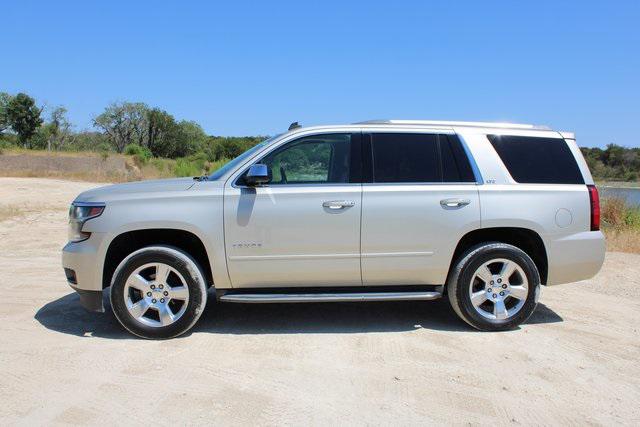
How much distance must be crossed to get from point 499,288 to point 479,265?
320 mm

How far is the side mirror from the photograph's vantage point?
15.4 feet

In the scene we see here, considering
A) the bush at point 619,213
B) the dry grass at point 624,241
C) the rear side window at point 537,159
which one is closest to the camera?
the rear side window at point 537,159

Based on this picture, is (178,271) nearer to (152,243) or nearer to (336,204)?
(152,243)

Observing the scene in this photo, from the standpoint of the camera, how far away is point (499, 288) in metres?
5.05

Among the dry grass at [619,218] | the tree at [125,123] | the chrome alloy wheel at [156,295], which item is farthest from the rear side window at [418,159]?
the tree at [125,123]

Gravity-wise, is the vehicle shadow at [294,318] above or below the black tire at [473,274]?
below

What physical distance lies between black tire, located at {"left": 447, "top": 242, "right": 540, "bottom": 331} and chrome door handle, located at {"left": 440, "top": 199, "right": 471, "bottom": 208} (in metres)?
0.45

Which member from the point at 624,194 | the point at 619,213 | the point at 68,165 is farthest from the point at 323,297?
the point at 68,165

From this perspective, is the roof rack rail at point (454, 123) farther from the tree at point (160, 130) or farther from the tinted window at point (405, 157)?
the tree at point (160, 130)

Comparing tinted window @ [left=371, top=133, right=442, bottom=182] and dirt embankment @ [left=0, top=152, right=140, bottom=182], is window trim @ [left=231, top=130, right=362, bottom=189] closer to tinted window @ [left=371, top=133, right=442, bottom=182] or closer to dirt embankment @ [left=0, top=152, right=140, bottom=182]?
tinted window @ [left=371, top=133, right=442, bottom=182]

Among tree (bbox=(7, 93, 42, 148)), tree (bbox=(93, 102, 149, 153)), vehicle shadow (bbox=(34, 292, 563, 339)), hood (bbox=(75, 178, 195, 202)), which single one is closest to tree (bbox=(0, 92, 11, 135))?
→ tree (bbox=(7, 93, 42, 148))

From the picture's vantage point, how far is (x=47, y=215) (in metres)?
13.9

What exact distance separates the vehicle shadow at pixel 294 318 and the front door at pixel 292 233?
1.77 feet

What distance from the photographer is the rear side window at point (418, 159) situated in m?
5.05
